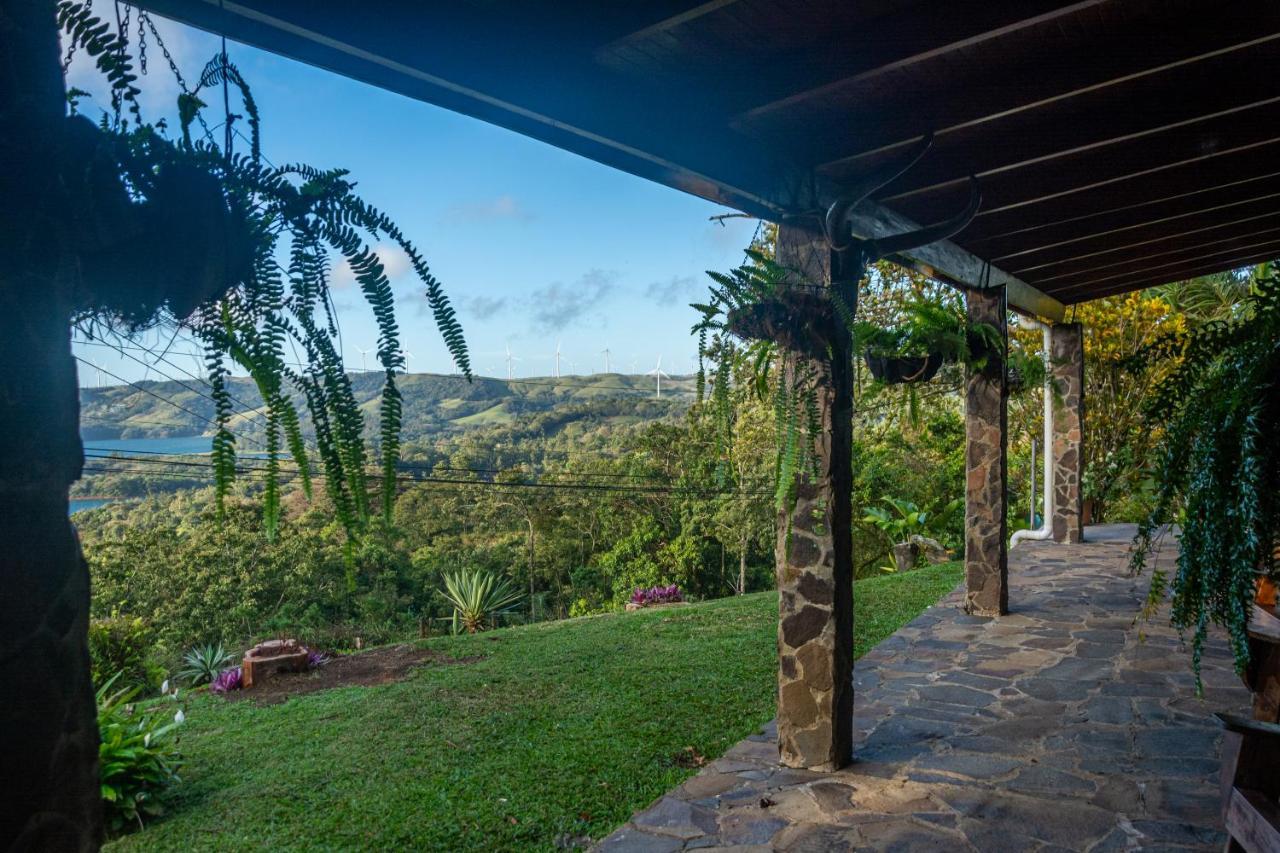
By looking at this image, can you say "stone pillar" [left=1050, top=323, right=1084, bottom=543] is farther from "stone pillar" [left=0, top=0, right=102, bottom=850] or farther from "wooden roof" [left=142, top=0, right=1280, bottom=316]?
"stone pillar" [left=0, top=0, right=102, bottom=850]

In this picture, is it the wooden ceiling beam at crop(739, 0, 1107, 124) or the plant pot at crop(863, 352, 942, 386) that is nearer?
the wooden ceiling beam at crop(739, 0, 1107, 124)

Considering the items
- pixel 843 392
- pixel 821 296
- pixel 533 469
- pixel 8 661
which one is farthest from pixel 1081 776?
pixel 533 469

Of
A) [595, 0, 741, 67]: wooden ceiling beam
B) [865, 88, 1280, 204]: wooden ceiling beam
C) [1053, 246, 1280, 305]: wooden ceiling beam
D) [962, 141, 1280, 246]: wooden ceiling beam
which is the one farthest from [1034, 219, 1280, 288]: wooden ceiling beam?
[595, 0, 741, 67]: wooden ceiling beam

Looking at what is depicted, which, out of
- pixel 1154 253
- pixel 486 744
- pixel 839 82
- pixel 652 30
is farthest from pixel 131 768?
pixel 1154 253

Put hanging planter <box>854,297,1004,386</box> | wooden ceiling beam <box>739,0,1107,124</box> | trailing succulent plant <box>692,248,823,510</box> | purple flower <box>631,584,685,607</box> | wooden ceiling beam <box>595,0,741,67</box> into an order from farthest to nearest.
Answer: purple flower <box>631,584,685,607</box>
hanging planter <box>854,297,1004,386</box>
trailing succulent plant <box>692,248,823,510</box>
wooden ceiling beam <box>739,0,1107,124</box>
wooden ceiling beam <box>595,0,741,67</box>

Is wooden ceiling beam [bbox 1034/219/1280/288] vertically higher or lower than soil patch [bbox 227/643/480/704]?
higher

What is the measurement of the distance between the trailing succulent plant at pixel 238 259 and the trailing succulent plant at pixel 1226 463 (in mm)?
1326

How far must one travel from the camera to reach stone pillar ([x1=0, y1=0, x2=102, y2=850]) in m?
0.74

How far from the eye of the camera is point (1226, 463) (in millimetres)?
1436

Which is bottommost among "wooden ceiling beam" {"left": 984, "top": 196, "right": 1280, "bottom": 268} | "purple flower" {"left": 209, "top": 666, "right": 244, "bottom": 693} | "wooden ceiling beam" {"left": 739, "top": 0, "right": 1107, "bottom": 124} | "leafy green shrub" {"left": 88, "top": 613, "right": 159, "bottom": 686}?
"leafy green shrub" {"left": 88, "top": 613, "right": 159, "bottom": 686}

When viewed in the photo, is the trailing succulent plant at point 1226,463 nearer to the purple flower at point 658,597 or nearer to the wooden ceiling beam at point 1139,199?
the wooden ceiling beam at point 1139,199

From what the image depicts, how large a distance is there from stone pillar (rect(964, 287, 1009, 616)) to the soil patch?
401 centimetres

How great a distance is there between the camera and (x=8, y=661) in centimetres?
74

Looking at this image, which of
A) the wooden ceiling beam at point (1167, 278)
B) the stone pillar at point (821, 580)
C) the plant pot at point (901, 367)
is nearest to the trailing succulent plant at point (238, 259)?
the stone pillar at point (821, 580)
